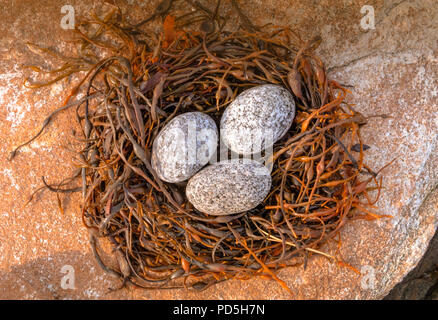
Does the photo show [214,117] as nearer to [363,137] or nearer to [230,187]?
[230,187]

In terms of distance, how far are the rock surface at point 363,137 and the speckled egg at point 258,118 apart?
0.61ft

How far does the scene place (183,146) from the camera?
94 cm

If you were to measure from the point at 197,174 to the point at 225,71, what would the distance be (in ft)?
0.83

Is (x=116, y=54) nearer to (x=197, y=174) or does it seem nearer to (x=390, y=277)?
(x=197, y=174)

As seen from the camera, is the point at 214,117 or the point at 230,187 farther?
the point at 214,117

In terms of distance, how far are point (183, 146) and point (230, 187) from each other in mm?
139

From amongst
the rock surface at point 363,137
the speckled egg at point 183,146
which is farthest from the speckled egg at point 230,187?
the rock surface at point 363,137

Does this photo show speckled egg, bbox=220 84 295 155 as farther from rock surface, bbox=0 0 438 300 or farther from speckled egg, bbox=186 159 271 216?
rock surface, bbox=0 0 438 300

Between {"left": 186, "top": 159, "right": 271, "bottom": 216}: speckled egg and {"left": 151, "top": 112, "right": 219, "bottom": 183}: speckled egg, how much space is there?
0.11 feet

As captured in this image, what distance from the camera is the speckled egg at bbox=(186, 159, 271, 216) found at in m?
0.94

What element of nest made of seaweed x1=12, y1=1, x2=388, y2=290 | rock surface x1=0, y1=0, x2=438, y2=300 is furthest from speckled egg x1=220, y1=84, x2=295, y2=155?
rock surface x1=0, y1=0, x2=438, y2=300

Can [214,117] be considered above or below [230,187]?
above

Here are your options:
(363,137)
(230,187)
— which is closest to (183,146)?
(230,187)

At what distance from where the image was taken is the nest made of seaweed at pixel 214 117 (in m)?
0.97
